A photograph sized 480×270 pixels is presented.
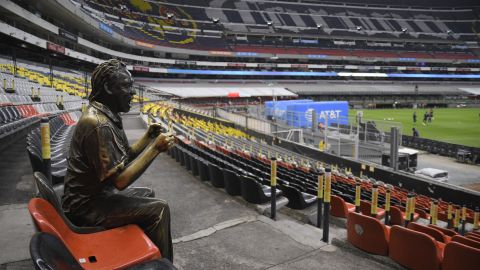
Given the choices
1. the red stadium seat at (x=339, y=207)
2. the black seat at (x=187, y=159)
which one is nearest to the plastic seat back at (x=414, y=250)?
the red stadium seat at (x=339, y=207)

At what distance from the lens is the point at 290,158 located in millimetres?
14109

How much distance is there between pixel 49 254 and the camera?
1.57 metres

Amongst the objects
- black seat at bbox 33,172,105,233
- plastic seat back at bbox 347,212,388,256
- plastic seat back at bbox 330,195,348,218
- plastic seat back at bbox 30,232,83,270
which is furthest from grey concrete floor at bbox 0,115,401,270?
plastic seat back at bbox 30,232,83,270

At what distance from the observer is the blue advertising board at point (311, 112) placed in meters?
18.8

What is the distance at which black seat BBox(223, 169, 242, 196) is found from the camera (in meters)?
5.89

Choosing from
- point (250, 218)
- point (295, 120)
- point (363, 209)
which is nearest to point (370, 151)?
point (295, 120)

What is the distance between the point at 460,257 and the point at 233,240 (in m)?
2.53

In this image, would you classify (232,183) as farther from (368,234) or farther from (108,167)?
(108,167)

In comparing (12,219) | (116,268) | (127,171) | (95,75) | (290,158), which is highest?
(95,75)

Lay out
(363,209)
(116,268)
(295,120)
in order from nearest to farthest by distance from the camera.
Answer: (116,268) < (363,209) < (295,120)

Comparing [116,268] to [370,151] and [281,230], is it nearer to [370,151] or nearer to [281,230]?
[281,230]

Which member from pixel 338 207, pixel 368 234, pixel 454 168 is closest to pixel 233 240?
pixel 368 234

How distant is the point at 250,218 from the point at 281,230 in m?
0.58

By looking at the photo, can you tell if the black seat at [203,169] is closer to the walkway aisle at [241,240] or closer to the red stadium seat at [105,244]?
the walkway aisle at [241,240]
